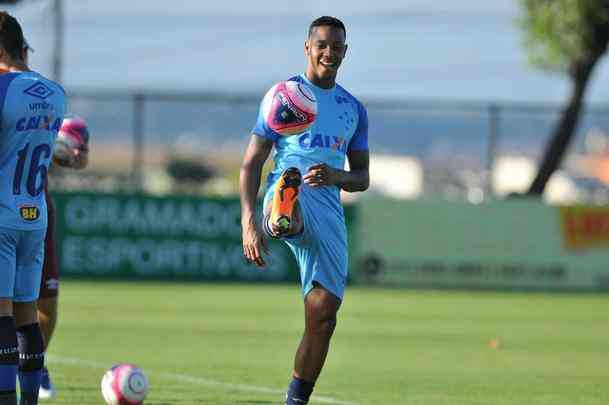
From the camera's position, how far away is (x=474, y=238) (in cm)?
2616

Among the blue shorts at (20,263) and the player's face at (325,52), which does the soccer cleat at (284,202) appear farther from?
the blue shorts at (20,263)

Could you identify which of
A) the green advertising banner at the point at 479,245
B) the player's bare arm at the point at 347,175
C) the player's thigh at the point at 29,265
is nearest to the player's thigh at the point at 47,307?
the player's thigh at the point at 29,265

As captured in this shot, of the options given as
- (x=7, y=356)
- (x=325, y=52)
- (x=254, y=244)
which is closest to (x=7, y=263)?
(x=7, y=356)

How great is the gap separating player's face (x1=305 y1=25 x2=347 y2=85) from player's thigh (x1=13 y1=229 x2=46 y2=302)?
75.6 inches

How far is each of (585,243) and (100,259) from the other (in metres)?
8.71

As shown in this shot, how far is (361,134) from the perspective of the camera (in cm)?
917

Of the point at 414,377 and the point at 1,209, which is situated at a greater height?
the point at 1,209

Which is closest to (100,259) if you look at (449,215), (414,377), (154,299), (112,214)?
(112,214)

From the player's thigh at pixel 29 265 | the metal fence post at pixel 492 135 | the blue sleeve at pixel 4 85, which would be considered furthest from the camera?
the metal fence post at pixel 492 135

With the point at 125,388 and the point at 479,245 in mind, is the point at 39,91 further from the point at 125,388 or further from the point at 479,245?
the point at 479,245

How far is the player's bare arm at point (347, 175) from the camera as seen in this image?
28.6ft

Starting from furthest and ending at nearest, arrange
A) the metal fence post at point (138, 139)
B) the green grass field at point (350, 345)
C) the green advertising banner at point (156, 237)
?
the metal fence post at point (138, 139)
the green advertising banner at point (156, 237)
the green grass field at point (350, 345)

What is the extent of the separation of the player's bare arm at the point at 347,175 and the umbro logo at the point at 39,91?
159cm

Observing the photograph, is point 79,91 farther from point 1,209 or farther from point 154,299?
point 1,209
